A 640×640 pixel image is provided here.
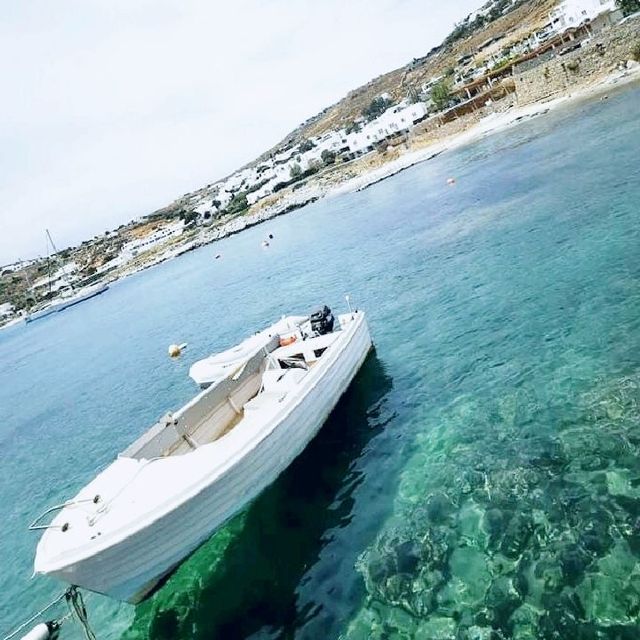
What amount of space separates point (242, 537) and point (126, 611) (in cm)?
273

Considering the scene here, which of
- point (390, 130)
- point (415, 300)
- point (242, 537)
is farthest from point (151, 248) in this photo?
point (242, 537)

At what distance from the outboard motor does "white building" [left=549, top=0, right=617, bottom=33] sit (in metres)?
96.0

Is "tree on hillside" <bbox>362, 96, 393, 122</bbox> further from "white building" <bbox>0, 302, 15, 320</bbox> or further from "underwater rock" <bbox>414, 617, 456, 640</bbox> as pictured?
"underwater rock" <bbox>414, 617, 456, 640</bbox>

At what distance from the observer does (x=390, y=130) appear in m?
115

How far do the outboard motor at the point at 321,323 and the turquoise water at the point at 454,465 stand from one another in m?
2.00

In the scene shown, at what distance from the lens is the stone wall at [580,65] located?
5775 centimetres

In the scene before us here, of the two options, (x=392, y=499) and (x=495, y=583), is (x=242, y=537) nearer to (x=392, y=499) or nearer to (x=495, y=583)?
(x=392, y=499)

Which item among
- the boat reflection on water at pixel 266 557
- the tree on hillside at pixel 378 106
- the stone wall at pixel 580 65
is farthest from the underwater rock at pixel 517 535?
the tree on hillside at pixel 378 106

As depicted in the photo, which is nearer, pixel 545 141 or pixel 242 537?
pixel 242 537

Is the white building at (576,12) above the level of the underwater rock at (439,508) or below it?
above

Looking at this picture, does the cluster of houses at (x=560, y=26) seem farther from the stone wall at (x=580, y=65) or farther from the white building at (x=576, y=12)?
the stone wall at (x=580, y=65)

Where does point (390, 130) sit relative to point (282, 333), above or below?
above

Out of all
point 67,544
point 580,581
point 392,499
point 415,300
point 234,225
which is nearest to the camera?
point 580,581

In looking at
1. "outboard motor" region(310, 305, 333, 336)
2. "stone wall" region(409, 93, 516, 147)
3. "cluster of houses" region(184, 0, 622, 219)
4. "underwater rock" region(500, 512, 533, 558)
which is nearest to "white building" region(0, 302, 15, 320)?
"cluster of houses" region(184, 0, 622, 219)
